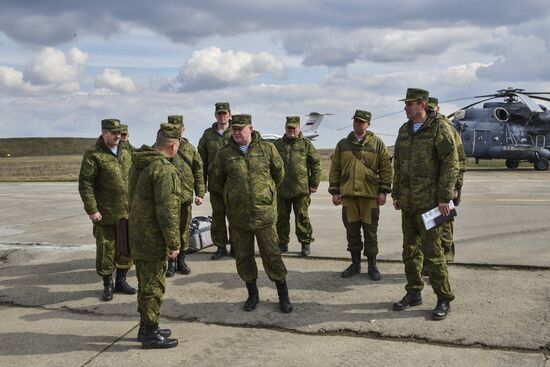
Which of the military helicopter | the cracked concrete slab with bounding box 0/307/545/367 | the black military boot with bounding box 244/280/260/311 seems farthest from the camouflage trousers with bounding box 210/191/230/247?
the military helicopter

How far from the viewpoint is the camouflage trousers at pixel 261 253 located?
5434mm

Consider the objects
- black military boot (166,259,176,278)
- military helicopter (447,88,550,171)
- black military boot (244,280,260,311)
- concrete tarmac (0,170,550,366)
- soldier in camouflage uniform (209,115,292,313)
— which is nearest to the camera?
concrete tarmac (0,170,550,366)

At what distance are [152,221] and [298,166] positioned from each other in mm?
3309

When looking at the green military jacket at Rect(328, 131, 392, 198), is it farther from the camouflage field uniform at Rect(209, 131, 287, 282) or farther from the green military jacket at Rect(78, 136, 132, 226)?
the green military jacket at Rect(78, 136, 132, 226)

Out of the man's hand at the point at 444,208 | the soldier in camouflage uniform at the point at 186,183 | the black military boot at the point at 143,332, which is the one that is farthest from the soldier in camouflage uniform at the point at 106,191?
the man's hand at the point at 444,208

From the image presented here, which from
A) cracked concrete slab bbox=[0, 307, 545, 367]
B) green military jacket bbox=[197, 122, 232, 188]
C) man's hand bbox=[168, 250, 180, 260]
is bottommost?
cracked concrete slab bbox=[0, 307, 545, 367]

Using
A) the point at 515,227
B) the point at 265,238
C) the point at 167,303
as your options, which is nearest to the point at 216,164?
the point at 265,238

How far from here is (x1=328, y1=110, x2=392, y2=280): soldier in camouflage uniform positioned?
6.36 m

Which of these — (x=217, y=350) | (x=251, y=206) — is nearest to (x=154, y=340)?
(x=217, y=350)

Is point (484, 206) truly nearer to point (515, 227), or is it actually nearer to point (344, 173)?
point (515, 227)

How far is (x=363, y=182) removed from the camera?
250 inches

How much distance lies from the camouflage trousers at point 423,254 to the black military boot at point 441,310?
0.15ft

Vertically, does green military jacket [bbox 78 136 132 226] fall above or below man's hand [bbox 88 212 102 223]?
above

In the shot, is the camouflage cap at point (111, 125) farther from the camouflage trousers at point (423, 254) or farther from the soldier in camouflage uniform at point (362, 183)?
the camouflage trousers at point (423, 254)
